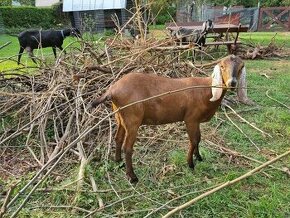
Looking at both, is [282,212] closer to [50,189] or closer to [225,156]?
[225,156]

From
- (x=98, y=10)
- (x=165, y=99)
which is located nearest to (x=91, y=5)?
(x=98, y=10)

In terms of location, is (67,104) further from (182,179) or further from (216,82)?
(216,82)

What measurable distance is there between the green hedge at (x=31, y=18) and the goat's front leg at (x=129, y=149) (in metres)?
25.4

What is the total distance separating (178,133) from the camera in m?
4.32

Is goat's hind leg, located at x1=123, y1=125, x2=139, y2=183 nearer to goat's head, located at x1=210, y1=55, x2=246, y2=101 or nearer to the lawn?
the lawn

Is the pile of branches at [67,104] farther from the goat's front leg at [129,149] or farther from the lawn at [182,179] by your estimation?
the goat's front leg at [129,149]

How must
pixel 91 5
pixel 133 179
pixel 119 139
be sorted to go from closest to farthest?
1. pixel 133 179
2. pixel 119 139
3. pixel 91 5

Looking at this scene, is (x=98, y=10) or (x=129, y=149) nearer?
(x=129, y=149)

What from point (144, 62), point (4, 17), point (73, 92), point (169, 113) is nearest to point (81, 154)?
point (169, 113)

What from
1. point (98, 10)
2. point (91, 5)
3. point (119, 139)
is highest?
point (91, 5)

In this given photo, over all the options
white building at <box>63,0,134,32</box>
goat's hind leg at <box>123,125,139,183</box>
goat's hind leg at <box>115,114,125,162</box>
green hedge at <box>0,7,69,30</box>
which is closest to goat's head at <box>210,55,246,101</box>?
goat's hind leg at <box>123,125,139,183</box>

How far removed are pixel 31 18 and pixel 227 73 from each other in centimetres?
2731

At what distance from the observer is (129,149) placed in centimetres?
305

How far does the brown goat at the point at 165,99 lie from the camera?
9.66 ft
